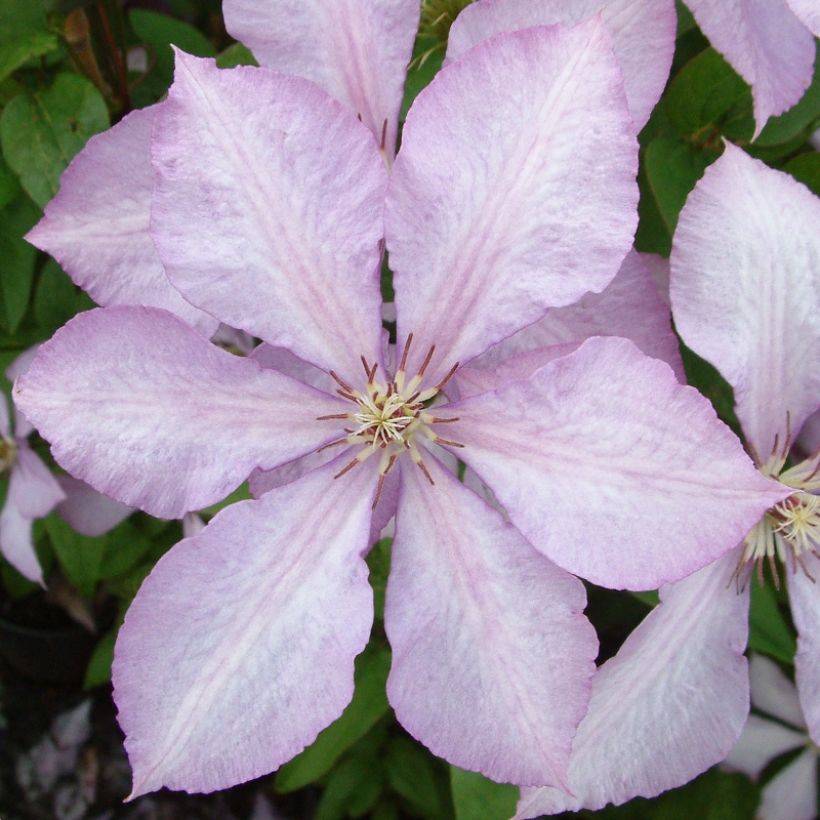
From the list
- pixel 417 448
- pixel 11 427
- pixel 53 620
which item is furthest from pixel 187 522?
pixel 53 620

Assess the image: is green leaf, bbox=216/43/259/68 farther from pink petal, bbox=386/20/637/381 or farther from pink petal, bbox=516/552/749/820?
pink petal, bbox=516/552/749/820

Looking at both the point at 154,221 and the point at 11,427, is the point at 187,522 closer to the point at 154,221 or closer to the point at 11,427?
the point at 11,427

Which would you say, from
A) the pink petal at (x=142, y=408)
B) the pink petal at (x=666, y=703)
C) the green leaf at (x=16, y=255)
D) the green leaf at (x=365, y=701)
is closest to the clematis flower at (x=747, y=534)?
the pink petal at (x=666, y=703)

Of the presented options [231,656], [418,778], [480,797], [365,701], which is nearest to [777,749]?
[418,778]

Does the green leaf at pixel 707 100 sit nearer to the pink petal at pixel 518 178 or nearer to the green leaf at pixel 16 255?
the pink petal at pixel 518 178

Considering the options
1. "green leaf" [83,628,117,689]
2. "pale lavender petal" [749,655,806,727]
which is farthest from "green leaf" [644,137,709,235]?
"green leaf" [83,628,117,689]

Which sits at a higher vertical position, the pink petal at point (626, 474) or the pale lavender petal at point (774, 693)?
the pink petal at point (626, 474)
